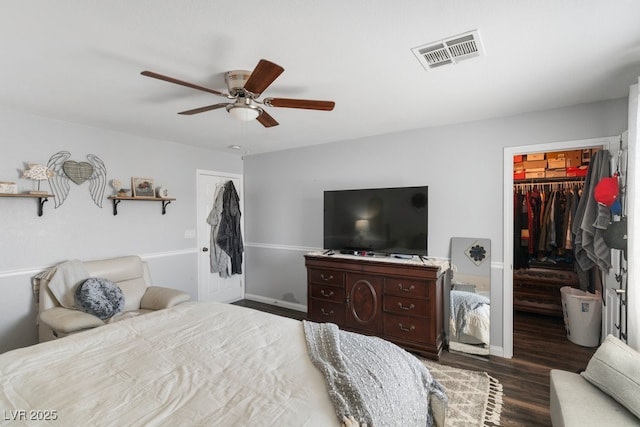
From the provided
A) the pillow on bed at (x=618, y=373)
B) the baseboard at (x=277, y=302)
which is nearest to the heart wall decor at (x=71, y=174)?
the baseboard at (x=277, y=302)

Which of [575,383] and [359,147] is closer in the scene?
[575,383]

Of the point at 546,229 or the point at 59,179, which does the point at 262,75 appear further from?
the point at 546,229

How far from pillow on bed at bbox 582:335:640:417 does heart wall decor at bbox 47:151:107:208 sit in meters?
4.42

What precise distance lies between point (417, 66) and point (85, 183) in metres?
3.43

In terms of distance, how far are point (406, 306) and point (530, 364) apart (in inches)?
48.8

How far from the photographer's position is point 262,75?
65.2 inches

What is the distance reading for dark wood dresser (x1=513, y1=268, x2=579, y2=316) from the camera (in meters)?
3.89

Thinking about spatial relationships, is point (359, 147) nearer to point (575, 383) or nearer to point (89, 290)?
point (575, 383)

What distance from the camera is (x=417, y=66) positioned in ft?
6.55

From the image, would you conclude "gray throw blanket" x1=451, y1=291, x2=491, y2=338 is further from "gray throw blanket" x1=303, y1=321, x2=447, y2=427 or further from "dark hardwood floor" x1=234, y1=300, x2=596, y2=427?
"gray throw blanket" x1=303, y1=321, x2=447, y2=427

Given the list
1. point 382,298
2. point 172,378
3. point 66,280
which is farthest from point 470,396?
point 66,280

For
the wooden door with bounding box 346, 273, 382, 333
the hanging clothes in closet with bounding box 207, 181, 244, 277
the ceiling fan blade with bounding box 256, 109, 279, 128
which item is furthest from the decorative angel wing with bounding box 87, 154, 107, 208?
the wooden door with bounding box 346, 273, 382, 333

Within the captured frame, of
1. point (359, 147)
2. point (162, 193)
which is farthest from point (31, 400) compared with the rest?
point (359, 147)

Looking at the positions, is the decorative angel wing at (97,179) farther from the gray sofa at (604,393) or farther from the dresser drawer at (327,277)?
the gray sofa at (604,393)
